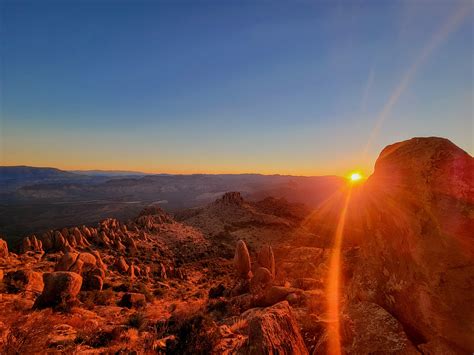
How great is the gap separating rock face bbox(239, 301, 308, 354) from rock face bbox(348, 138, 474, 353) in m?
2.28

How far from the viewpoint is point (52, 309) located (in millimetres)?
12289

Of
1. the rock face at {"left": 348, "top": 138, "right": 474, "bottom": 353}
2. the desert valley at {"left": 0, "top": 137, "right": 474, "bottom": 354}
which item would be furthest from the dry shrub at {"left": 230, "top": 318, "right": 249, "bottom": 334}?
the rock face at {"left": 348, "top": 138, "right": 474, "bottom": 353}

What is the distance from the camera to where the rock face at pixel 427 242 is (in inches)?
208

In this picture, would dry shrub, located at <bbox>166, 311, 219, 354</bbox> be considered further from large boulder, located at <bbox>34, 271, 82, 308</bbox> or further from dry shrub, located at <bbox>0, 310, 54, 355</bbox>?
large boulder, located at <bbox>34, 271, 82, 308</bbox>

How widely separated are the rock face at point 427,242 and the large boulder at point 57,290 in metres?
13.0

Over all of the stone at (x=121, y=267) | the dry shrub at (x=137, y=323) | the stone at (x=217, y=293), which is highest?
the dry shrub at (x=137, y=323)

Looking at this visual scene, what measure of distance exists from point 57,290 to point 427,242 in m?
14.5

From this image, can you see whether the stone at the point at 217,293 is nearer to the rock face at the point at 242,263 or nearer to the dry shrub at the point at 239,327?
the rock face at the point at 242,263

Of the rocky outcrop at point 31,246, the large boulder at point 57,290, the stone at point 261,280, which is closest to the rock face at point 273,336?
the large boulder at point 57,290

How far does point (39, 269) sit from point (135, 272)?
7659 mm

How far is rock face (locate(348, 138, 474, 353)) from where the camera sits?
528 centimetres

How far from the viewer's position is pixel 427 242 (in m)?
5.77

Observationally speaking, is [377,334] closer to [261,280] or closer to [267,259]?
[261,280]

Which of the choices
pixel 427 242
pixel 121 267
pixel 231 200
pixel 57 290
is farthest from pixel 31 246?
pixel 231 200
